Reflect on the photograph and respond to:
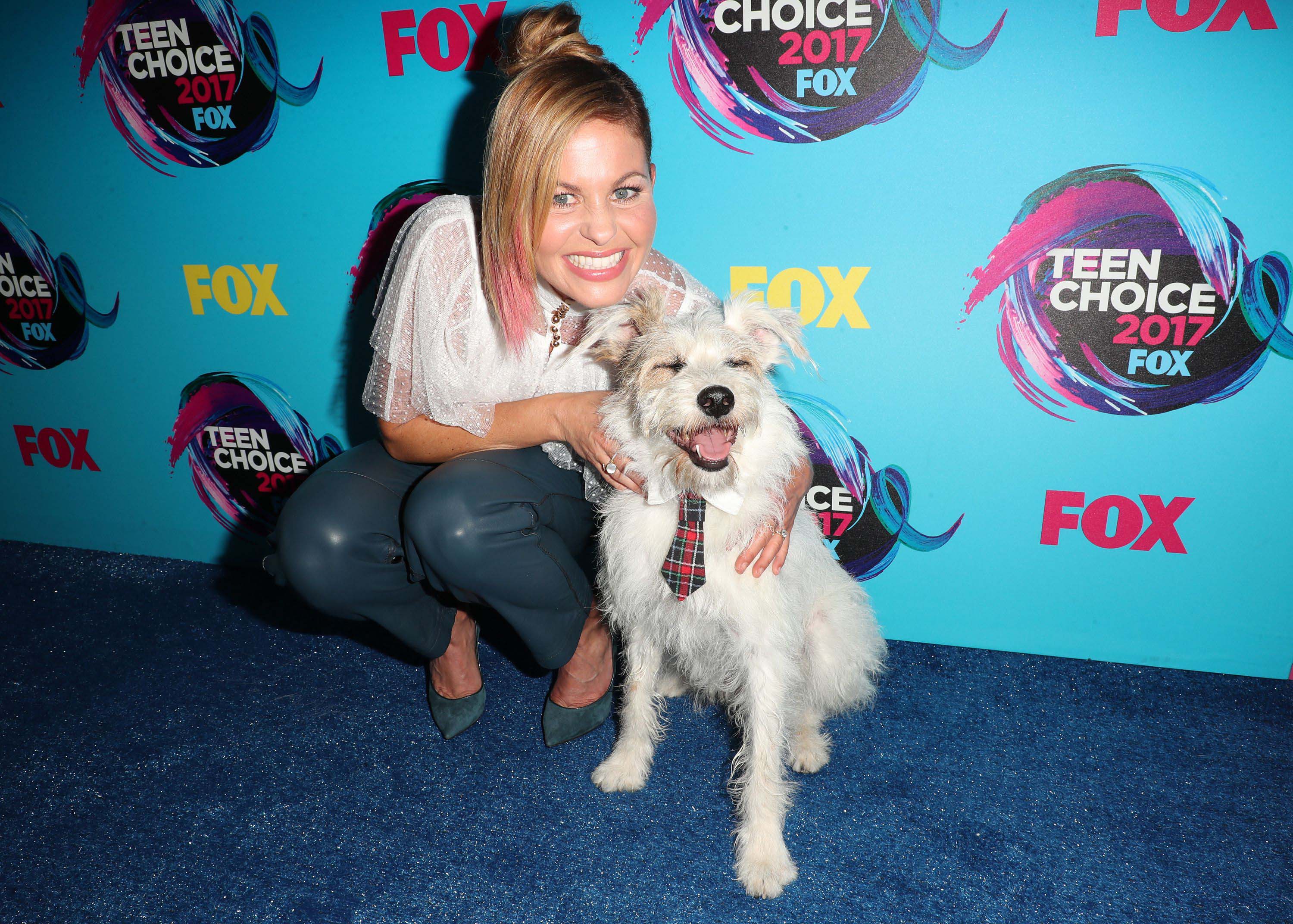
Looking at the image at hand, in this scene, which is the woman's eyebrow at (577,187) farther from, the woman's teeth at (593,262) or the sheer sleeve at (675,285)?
the sheer sleeve at (675,285)

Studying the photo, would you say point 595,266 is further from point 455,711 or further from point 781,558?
point 455,711

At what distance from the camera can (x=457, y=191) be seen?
2.67 metres

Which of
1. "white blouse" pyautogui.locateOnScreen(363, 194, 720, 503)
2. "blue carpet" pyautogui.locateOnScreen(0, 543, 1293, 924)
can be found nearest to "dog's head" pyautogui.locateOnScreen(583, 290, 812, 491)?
"white blouse" pyautogui.locateOnScreen(363, 194, 720, 503)

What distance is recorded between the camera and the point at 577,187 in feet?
6.12

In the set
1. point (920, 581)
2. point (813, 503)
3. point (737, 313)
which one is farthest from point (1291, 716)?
point (737, 313)

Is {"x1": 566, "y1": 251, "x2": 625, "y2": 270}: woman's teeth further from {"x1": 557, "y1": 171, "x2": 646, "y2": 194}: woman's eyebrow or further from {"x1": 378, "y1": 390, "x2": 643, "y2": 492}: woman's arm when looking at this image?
{"x1": 378, "y1": 390, "x2": 643, "y2": 492}: woman's arm

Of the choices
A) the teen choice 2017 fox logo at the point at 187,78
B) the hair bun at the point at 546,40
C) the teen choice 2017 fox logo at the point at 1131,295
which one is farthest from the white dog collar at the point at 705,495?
the teen choice 2017 fox logo at the point at 187,78

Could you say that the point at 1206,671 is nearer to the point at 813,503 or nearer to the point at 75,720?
the point at 813,503

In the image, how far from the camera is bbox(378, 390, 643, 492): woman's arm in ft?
6.31

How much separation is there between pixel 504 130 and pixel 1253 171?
201 centimetres

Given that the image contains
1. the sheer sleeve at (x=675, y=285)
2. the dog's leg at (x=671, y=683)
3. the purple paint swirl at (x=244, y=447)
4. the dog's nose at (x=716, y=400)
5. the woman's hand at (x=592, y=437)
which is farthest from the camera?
the purple paint swirl at (x=244, y=447)

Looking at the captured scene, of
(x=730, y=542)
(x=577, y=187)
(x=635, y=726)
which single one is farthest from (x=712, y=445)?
(x=635, y=726)

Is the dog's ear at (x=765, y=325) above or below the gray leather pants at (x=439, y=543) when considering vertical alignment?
above

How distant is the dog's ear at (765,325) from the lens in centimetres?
180
